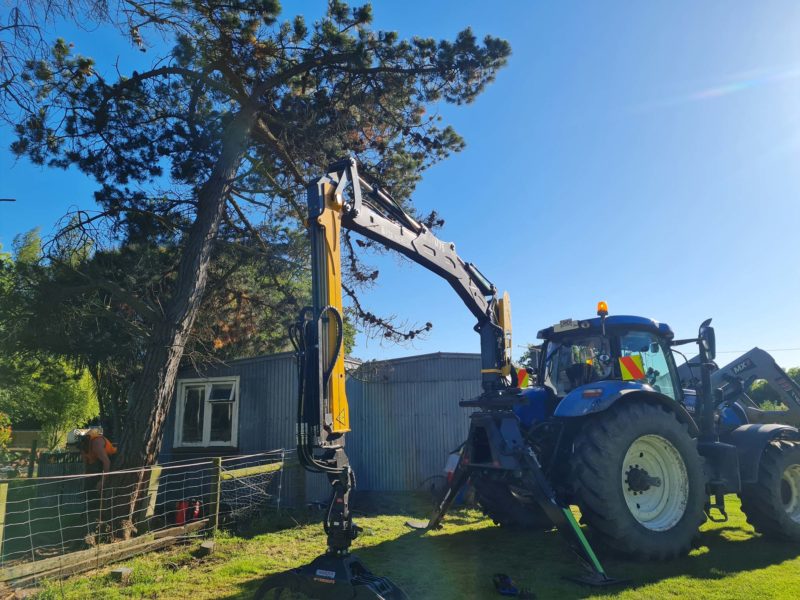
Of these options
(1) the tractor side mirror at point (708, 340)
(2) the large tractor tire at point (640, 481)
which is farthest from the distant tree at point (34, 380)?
Answer: (1) the tractor side mirror at point (708, 340)

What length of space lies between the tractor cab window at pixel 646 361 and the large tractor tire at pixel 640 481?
569 millimetres

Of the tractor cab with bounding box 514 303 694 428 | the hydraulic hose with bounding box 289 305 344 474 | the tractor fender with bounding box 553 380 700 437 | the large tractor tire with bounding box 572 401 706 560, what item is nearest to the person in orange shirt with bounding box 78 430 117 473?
the hydraulic hose with bounding box 289 305 344 474

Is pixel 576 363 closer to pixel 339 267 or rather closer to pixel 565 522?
pixel 565 522

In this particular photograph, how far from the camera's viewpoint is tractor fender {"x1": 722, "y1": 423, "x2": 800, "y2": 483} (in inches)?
260

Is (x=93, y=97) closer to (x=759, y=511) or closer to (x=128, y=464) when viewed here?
(x=128, y=464)

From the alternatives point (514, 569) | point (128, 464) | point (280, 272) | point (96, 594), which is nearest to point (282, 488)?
point (128, 464)

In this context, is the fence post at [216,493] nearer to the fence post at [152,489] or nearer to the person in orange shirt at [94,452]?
the fence post at [152,489]

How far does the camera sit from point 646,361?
6816mm

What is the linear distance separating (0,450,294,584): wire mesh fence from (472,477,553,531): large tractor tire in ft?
12.2

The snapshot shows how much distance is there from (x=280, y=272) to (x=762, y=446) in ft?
27.1

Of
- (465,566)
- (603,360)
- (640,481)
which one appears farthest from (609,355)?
(465,566)

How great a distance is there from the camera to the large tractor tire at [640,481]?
527 cm

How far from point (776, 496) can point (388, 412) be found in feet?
24.7

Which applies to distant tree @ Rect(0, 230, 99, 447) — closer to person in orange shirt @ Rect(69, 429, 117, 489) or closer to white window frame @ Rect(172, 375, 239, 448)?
person in orange shirt @ Rect(69, 429, 117, 489)
